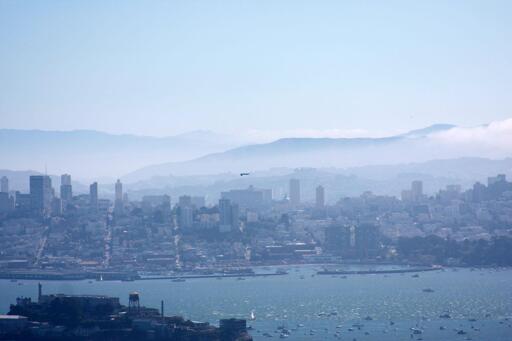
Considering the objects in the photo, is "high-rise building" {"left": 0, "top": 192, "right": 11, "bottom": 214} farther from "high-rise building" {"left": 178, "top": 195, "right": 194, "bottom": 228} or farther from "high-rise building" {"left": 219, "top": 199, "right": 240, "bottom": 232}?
"high-rise building" {"left": 219, "top": 199, "right": 240, "bottom": 232}

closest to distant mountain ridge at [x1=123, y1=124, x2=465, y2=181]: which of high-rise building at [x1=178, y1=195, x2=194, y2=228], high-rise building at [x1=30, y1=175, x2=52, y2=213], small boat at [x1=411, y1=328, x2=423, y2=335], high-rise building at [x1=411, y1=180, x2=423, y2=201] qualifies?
high-rise building at [x1=411, y1=180, x2=423, y2=201]

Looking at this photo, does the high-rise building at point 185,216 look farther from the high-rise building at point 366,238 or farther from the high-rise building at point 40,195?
the high-rise building at point 366,238

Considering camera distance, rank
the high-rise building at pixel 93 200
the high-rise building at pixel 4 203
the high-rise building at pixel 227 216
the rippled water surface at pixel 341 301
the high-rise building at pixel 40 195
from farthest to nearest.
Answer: the high-rise building at pixel 93 200 → the high-rise building at pixel 40 195 → the high-rise building at pixel 4 203 → the high-rise building at pixel 227 216 → the rippled water surface at pixel 341 301

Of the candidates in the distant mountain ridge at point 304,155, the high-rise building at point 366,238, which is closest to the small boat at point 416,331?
the high-rise building at point 366,238

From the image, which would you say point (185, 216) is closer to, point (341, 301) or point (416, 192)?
point (416, 192)

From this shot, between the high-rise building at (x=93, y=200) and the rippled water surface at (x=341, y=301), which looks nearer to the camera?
the rippled water surface at (x=341, y=301)

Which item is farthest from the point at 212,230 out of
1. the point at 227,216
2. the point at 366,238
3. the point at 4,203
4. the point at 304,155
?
the point at 304,155
